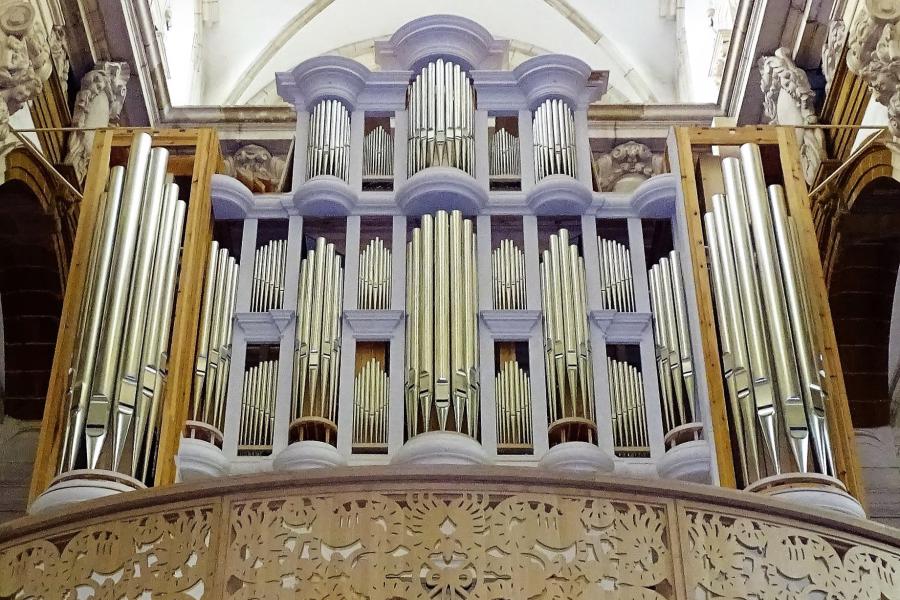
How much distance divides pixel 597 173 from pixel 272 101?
17.6 feet

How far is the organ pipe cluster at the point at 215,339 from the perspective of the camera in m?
8.27

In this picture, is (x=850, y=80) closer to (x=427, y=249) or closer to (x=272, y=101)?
(x=427, y=249)

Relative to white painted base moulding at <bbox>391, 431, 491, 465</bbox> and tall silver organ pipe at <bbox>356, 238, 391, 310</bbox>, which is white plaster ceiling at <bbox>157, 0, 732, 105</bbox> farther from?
white painted base moulding at <bbox>391, 431, 491, 465</bbox>

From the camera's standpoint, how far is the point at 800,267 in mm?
8336

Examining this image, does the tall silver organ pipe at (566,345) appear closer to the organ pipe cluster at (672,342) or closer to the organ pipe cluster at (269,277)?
the organ pipe cluster at (672,342)

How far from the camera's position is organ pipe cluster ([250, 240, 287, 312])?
8.77m

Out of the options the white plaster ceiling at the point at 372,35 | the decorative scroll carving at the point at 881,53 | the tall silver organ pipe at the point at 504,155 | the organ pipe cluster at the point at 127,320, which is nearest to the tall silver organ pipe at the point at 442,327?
the tall silver organ pipe at the point at 504,155

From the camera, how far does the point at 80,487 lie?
281 inches

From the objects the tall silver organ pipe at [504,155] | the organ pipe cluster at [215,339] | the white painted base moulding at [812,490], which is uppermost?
the tall silver organ pipe at [504,155]

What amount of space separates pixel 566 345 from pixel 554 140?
175 centimetres

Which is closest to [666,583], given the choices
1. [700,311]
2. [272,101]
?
[700,311]

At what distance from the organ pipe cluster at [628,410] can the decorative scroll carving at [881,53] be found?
6.92ft

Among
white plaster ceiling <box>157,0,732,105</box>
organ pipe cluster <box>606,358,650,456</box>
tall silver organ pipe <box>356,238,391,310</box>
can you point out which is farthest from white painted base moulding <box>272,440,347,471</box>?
white plaster ceiling <box>157,0,732,105</box>

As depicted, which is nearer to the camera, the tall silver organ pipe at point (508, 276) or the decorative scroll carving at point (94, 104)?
the tall silver organ pipe at point (508, 276)
